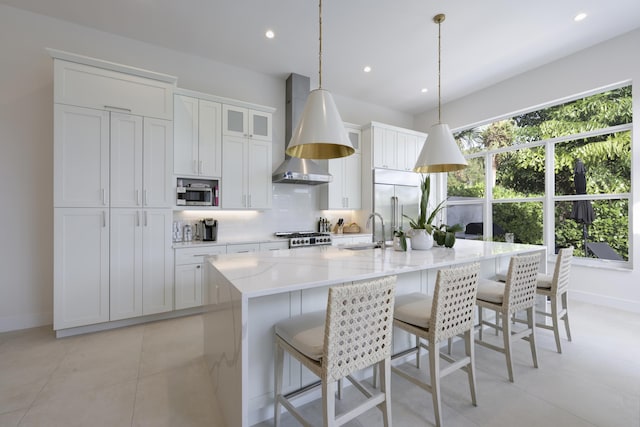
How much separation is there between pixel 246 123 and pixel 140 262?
2.18 meters

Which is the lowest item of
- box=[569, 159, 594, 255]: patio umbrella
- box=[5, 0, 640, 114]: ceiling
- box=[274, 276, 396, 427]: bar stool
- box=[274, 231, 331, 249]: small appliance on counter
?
box=[274, 276, 396, 427]: bar stool

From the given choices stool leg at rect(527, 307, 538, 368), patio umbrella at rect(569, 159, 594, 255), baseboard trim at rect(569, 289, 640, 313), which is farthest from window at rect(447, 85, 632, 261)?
stool leg at rect(527, 307, 538, 368)

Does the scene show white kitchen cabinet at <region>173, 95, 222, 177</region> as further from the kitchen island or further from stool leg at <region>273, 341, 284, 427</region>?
stool leg at <region>273, 341, 284, 427</region>

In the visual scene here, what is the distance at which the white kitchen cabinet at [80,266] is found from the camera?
8.87 feet

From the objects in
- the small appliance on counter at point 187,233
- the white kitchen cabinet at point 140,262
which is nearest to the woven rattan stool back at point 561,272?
the white kitchen cabinet at point 140,262

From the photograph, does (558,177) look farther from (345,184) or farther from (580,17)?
(345,184)

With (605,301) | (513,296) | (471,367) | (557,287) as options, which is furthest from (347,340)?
(605,301)

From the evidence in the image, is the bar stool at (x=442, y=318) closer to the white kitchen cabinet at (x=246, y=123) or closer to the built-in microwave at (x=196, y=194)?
the built-in microwave at (x=196, y=194)

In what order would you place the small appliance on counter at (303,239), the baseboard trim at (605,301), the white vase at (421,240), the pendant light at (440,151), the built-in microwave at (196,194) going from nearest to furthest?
the pendant light at (440,151) → the white vase at (421,240) → the baseboard trim at (605,301) → the built-in microwave at (196,194) → the small appliance on counter at (303,239)

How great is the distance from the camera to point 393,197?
199 inches

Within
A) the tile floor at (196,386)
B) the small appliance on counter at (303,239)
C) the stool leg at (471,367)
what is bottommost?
the tile floor at (196,386)

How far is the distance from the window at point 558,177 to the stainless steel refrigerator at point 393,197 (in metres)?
1.10

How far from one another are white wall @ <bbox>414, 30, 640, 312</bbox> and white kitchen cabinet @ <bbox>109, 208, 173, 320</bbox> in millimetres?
5328

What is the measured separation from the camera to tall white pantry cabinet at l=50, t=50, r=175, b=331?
8.94ft
